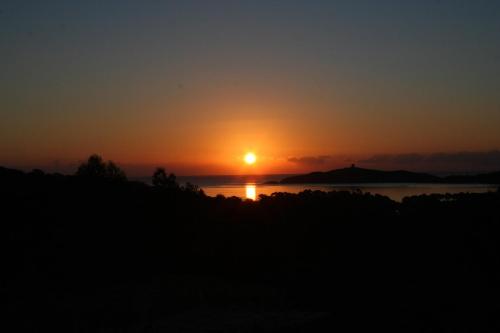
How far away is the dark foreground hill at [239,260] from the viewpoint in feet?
35.3

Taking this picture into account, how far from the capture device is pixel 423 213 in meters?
17.0

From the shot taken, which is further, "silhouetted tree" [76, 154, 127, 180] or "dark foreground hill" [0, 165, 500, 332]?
"silhouetted tree" [76, 154, 127, 180]

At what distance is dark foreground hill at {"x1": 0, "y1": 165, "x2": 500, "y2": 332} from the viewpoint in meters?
10.8

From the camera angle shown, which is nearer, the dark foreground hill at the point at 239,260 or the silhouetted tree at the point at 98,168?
the dark foreground hill at the point at 239,260

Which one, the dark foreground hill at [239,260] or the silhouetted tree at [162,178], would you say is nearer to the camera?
the dark foreground hill at [239,260]

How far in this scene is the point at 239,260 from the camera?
14.7 metres

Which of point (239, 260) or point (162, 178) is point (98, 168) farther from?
point (239, 260)

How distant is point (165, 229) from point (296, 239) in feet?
12.2

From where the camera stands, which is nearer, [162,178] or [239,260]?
[239,260]

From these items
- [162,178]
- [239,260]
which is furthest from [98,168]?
[239,260]

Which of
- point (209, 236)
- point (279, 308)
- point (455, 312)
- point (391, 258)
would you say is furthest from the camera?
point (209, 236)

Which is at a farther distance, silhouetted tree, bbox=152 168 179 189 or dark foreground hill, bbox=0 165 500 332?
silhouetted tree, bbox=152 168 179 189

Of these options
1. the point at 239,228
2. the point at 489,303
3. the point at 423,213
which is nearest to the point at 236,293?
the point at 239,228

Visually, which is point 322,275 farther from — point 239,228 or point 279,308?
point 239,228
